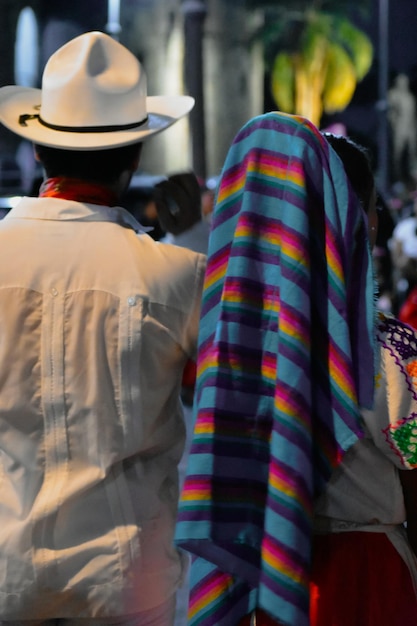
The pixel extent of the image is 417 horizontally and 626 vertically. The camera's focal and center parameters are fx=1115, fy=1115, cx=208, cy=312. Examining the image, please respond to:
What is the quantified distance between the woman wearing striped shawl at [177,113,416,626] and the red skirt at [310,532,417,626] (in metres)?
0.10

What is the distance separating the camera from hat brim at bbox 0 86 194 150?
7.91ft

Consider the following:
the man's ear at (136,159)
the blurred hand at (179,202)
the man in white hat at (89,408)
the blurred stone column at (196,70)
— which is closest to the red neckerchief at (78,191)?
the man in white hat at (89,408)

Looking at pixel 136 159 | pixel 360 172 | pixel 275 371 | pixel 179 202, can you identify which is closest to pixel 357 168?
pixel 360 172

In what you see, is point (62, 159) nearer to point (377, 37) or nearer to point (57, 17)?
point (57, 17)

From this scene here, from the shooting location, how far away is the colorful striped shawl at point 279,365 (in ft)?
6.22

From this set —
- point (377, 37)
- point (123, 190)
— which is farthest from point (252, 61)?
point (123, 190)

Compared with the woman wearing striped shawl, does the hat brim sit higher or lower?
higher

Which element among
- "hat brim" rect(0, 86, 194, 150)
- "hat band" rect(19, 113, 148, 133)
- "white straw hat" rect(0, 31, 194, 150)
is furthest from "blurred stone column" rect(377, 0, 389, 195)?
"hat band" rect(19, 113, 148, 133)

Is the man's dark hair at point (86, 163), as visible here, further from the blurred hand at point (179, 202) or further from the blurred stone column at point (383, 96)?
the blurred stone column at point (383, 96)

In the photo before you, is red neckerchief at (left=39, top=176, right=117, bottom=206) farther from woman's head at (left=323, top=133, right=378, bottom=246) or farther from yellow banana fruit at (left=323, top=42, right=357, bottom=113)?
yellow banana fruit at (left=323, top=42, right=357, bottom=113)

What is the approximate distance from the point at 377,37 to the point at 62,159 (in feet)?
47.8

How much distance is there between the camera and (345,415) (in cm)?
190

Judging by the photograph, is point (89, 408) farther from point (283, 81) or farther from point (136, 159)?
point (283, 81)

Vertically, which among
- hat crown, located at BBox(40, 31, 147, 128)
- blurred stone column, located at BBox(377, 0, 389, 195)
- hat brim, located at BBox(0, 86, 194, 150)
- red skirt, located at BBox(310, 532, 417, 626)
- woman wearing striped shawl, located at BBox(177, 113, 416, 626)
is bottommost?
blurred stone column, located at BBox(377, 0, 389, 195)
